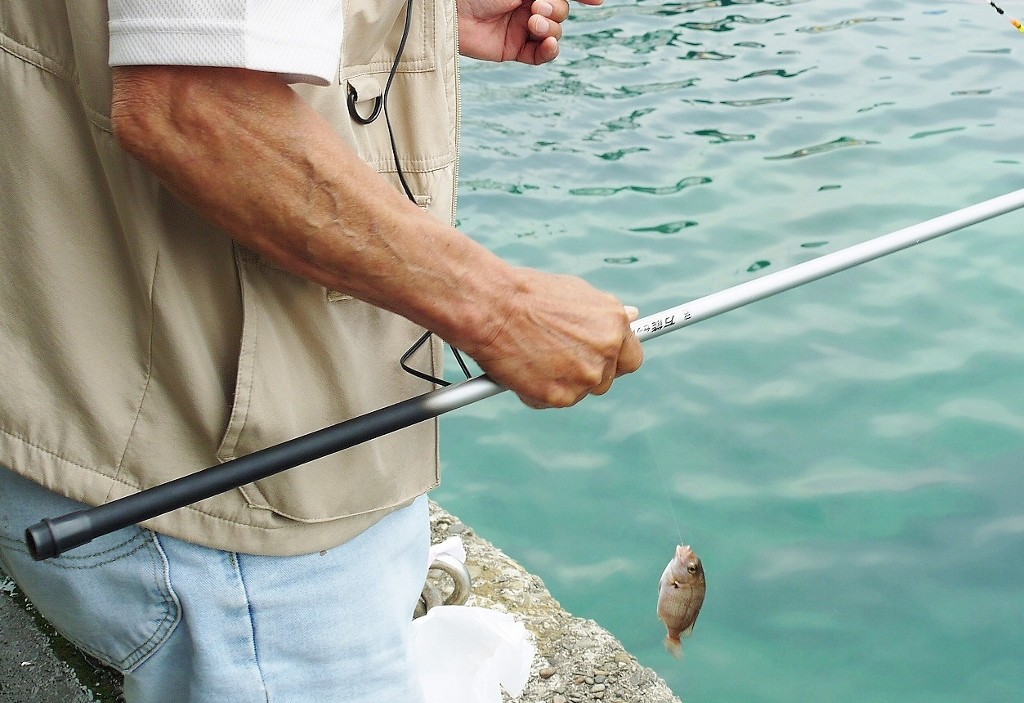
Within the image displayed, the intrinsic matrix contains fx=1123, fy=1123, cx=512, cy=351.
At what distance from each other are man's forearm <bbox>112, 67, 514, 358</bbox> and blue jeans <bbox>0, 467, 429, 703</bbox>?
447mm

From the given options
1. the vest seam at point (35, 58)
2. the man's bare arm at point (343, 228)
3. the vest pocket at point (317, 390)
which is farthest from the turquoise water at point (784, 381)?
the vest seam at point (35, 58)

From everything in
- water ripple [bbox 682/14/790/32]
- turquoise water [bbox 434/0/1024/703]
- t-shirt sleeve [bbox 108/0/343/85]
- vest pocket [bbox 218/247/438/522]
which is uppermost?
t-shirt sleeve [bbox 108/0/343/85]

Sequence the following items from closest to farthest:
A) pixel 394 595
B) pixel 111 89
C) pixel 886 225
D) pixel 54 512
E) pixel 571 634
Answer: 1. pixel 111 89
2. pixel 54 512
3. pixel 394 595
4. pixel 571 634
5. pixel 886 225

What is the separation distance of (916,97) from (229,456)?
7.13 m

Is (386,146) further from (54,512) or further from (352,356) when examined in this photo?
(54,512)

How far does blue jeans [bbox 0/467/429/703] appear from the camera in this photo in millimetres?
1595

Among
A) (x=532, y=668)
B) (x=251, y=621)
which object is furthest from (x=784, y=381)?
(x=251, y=621)

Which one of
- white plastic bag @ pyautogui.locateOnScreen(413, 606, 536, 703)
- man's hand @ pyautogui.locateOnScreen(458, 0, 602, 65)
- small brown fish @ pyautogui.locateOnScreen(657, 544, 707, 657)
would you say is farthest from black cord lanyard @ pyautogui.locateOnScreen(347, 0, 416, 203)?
small brown fish @ pyautogui.locateOnScreen(657, 544, 707, 657)

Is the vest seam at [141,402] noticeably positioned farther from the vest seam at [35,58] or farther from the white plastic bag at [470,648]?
the white plastic bag at [470,648]

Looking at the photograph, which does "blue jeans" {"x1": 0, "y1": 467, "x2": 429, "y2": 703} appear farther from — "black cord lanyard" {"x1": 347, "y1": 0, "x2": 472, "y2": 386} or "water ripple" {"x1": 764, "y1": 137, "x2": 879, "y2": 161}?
"water ripple" {"x1": 764, "y1": 137, "x2": 879, "y2": 161}

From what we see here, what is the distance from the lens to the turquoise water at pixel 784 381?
3996 millimetres

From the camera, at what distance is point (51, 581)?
1.65m

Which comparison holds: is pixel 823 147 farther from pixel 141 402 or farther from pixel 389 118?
pixel 141 402

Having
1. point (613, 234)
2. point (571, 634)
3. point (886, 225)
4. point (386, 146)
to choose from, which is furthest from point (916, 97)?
point (386, 146)
